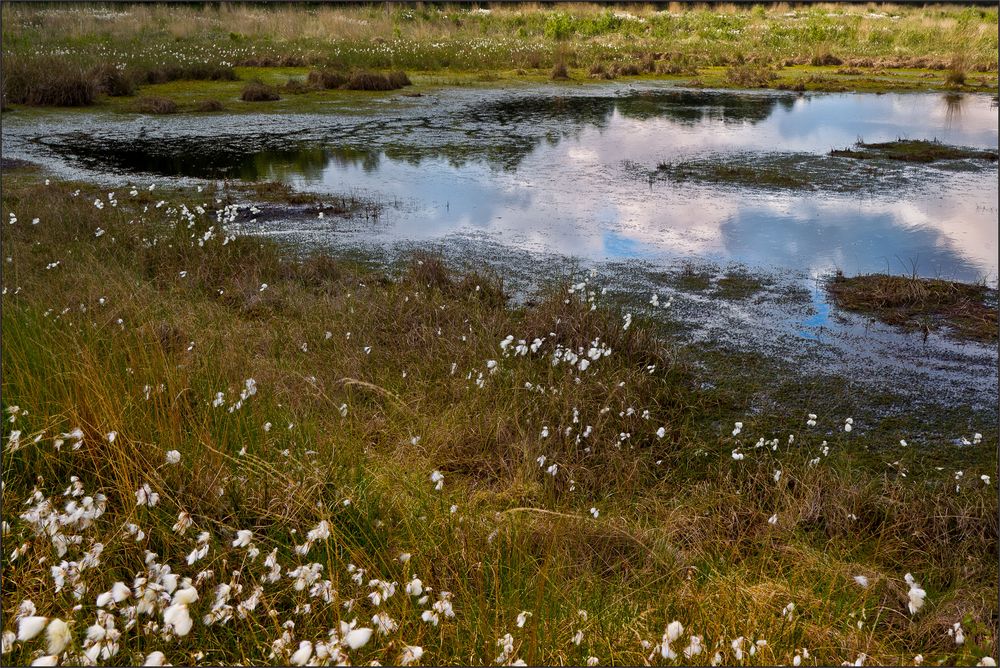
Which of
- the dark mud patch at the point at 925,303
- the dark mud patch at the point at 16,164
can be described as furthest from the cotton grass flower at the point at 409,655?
the dark mud patch at the point at 16,164

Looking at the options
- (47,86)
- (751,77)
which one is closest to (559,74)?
(751,77)

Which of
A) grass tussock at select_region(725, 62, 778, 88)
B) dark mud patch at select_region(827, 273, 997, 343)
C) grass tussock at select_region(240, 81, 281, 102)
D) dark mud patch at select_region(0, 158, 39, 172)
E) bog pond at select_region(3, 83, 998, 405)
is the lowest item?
dark mud patch at select_region(827, 273, 997, 343)

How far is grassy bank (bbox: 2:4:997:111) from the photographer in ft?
74.2

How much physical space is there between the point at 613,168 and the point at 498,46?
19.0 m

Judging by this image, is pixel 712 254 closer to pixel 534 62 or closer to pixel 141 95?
pixel 141 95

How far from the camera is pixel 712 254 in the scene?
8883 millimetres

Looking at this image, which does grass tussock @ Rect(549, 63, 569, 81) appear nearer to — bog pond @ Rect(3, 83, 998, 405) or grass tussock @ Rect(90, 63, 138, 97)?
bog pond @ Rect(3, 83, 998, 405)

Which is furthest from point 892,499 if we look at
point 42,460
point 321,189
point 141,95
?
point 141,95

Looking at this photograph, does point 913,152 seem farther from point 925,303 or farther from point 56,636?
point 56,636

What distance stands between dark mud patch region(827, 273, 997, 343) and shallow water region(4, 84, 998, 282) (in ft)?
2.10

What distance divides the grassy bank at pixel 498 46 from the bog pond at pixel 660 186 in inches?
135

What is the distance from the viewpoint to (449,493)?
3.98 meters

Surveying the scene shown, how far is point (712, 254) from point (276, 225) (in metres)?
5.08

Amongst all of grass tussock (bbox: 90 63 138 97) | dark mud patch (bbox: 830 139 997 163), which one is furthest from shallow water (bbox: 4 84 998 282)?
grass tussock (bbox: 90 63 138 97)
